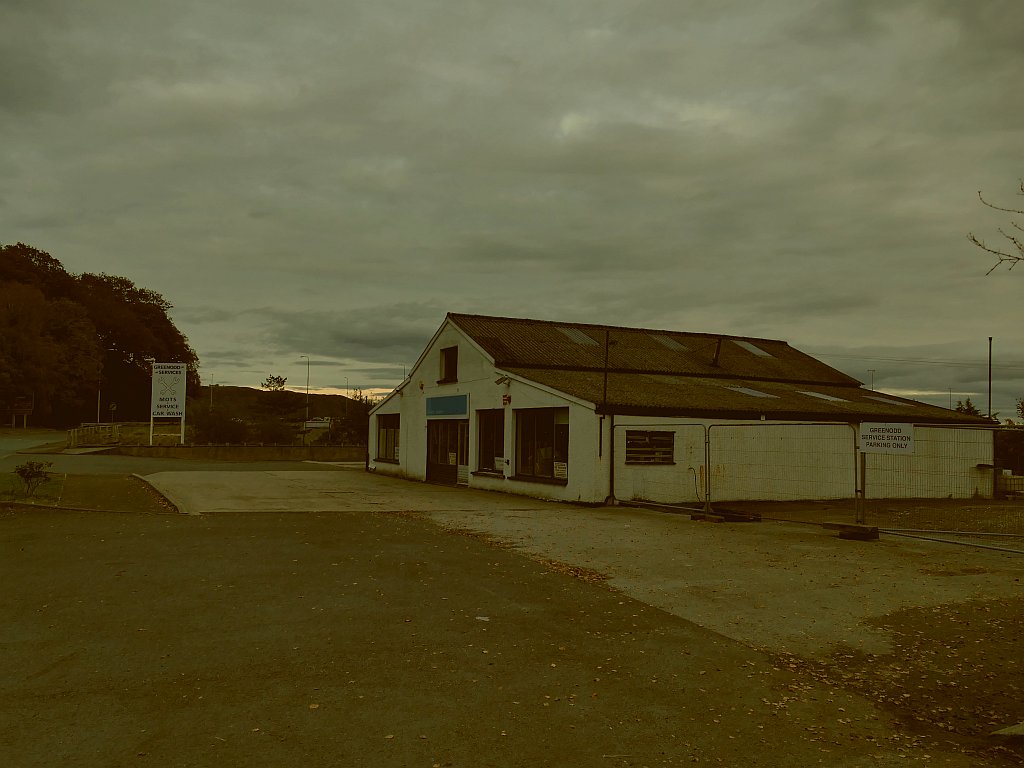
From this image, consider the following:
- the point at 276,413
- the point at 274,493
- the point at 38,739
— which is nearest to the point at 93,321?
the point at 276,413

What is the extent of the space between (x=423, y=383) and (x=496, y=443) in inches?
264

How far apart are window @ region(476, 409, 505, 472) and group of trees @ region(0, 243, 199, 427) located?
1846 inches

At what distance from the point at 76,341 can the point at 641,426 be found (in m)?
58.4

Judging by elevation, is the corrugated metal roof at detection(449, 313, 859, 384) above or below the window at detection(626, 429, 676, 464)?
above

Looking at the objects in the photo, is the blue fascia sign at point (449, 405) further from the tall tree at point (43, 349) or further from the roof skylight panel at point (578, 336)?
the tall tree at point (43, 349)

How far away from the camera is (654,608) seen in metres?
8.14

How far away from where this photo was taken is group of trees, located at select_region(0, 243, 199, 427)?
5884 centimetres

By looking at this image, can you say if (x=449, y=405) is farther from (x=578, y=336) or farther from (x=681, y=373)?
(x=681, y=373)

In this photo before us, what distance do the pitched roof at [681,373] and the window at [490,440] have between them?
5.99ft

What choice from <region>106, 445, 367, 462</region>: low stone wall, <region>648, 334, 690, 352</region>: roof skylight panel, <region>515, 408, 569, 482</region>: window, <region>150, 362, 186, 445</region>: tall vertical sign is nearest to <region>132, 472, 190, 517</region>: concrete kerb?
<region>515, 408, 569, 482</region>: window

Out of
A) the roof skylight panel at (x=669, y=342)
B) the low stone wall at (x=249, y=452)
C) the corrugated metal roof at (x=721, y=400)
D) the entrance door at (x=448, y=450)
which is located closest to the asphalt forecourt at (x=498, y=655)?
the corrugated metal roof at (x=721, y=400)

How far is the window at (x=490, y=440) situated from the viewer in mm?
25203

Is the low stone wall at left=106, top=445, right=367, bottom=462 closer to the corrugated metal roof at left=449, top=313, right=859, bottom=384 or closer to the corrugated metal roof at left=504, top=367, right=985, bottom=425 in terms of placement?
the corrugated metal roof at left=449, top=313, right=859, bottom=384

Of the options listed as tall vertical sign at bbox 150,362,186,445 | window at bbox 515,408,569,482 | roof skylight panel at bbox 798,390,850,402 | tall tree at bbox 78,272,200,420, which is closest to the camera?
window at bbox 515,408,569,482
